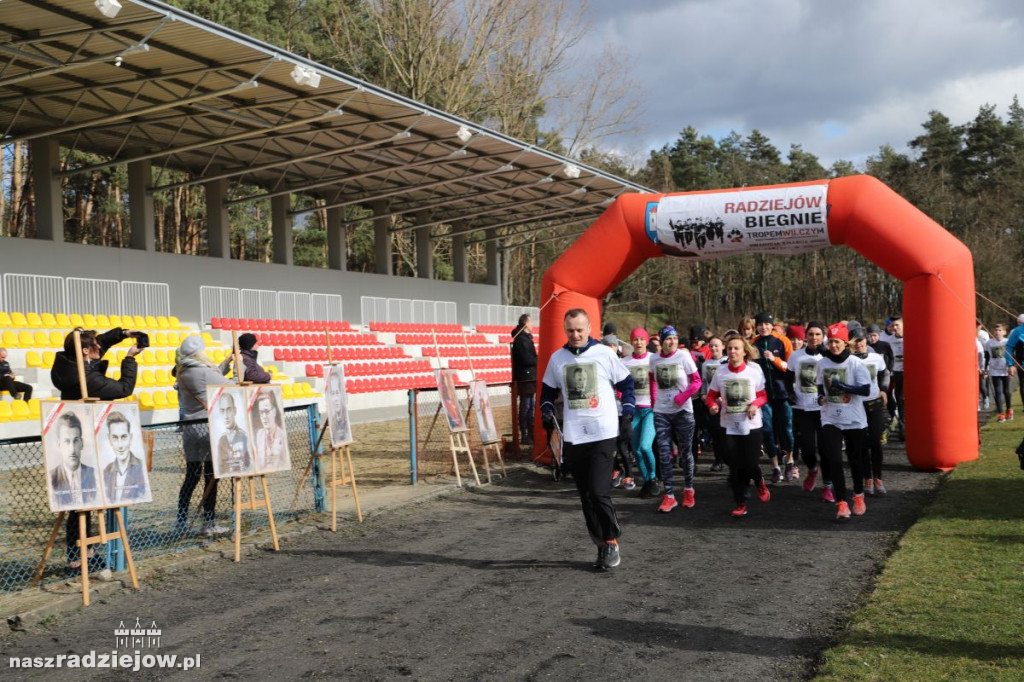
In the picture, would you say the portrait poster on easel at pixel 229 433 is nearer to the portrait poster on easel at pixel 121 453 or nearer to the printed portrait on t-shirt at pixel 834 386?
the portrait poster on easel at pixel 121 453

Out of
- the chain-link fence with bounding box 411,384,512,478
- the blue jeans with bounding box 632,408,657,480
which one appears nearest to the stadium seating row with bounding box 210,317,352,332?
the chain-link fence with bounding box 411,384,512,478

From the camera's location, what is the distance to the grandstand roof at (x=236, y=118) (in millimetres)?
15742

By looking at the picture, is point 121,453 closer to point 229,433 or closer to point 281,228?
point 229,433

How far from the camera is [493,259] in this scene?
41.0 m

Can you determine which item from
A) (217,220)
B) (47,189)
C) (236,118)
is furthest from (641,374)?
(217,220)

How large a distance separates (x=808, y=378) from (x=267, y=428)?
5.72 metres

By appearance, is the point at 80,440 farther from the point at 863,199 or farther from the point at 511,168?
the point at 511,168

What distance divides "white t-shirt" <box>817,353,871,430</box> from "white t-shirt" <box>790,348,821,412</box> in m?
0.65

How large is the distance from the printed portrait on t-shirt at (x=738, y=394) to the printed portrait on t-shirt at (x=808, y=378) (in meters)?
0.97

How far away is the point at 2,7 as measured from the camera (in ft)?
47.1

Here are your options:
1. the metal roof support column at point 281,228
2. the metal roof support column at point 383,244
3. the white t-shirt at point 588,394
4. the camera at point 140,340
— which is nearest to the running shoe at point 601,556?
the white t-shirt at point 588,394

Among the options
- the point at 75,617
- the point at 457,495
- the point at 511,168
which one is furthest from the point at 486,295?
the point at 75,617

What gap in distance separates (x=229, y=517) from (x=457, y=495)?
2938mm

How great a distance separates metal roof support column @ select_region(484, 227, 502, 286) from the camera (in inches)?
1599
